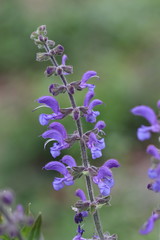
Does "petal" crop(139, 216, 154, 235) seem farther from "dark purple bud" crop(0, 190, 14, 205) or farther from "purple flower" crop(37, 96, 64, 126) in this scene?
"purple flower" crop(37, 96, 64, 126)

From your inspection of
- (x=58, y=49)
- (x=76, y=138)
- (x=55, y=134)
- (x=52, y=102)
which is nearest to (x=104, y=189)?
(x=76, y=138)

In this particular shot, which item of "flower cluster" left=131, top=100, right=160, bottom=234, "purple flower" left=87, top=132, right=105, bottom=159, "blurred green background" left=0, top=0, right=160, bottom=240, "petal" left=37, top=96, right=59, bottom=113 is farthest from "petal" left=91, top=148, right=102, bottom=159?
"blurred green background" left=0, top=0, right=160, bottom=240

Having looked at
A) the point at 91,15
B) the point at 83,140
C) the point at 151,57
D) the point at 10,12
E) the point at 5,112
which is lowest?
the point at 83,140

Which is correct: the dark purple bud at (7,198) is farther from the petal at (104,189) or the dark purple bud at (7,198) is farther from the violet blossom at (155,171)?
the petal at (104,189)

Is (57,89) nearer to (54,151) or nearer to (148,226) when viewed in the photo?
(54,151)

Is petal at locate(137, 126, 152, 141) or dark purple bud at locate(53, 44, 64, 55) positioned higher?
dark purple bud at locate(53, 44, 64, 55)

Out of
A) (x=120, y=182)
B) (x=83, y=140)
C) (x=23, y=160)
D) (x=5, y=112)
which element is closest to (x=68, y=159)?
(x=83, y=140)

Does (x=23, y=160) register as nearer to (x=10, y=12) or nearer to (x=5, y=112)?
(x=5, y=112)
